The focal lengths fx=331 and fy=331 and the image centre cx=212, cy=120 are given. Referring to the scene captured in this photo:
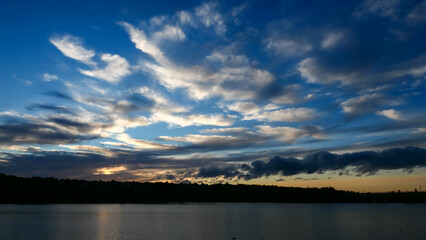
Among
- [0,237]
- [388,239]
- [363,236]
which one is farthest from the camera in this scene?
[363,236]

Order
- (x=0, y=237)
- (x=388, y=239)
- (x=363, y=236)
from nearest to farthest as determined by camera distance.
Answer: (x=0, y=237) → (x=388, y=239) → (x=363, y=236)

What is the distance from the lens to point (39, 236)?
255 feet

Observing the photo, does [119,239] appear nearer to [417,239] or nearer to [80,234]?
[80,234]

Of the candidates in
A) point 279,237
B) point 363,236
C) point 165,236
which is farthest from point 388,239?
point 165,236

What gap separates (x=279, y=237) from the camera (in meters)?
80.6

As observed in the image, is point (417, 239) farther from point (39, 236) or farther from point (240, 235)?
point (39, 236)

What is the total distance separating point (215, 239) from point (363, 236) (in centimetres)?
3913

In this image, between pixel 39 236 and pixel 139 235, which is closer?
pixel 39 236

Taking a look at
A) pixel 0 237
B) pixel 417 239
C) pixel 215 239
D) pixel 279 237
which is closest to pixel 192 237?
pixel 215 239

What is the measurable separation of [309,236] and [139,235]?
42696 mm

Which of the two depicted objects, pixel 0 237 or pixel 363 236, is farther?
pixel 363 236

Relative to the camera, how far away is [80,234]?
84375 mm

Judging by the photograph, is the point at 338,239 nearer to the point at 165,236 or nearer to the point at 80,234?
the point at 165,236

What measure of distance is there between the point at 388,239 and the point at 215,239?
137 ft
